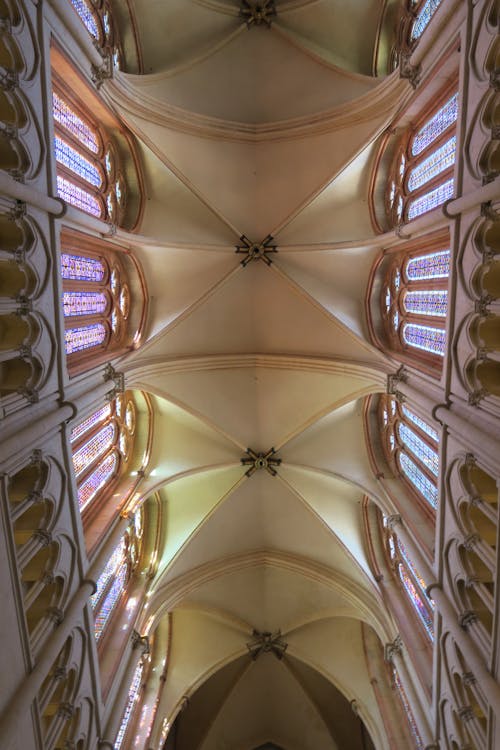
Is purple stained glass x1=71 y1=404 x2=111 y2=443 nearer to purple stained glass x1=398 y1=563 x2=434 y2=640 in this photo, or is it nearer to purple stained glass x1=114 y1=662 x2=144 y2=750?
purple stained glass x1=114 y1=662 x2=144 y2=750

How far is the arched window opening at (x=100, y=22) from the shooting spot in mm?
10938

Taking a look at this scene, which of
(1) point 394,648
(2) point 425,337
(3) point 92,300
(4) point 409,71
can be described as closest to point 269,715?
(1) point 394,648

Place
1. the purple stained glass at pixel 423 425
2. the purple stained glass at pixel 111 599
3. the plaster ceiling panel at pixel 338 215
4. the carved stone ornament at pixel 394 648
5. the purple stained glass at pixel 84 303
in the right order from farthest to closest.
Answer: the plaster ceiling panel at pixel 338 215 → the carved stone ornament at pixel 394 648 → the purple stained glass at pixel 111 599 → the purple stained glass at pixel 423 425 → the purple stained glass at pixel 84 303

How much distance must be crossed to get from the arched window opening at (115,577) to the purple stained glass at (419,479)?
22.0ft

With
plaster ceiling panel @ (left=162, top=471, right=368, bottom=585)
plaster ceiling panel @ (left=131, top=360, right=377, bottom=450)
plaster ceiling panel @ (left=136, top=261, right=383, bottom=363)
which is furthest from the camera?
plaster ceiling panel @ (left=162, top=471, right=368, bottom=585)

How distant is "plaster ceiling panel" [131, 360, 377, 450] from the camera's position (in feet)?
48.4

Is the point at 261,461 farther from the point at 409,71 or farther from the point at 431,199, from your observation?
the point at 409,71

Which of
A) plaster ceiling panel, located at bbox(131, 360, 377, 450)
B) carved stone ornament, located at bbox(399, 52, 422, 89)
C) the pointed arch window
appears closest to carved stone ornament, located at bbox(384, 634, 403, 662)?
plaster ceiling panel, located at bbox(131, 360, 377, 450)

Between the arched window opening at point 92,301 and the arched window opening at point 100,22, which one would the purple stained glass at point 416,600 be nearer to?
the arched window opening at point 92,301

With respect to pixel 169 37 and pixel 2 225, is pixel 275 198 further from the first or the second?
pixel 2 225

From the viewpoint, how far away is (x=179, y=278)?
567 inches

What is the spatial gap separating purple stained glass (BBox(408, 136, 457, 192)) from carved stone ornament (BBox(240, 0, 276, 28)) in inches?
213

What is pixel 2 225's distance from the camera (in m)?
7.48

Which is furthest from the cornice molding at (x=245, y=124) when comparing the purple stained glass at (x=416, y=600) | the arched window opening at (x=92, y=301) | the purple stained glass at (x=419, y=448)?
the purple stained glass at (x=416, y=600)
